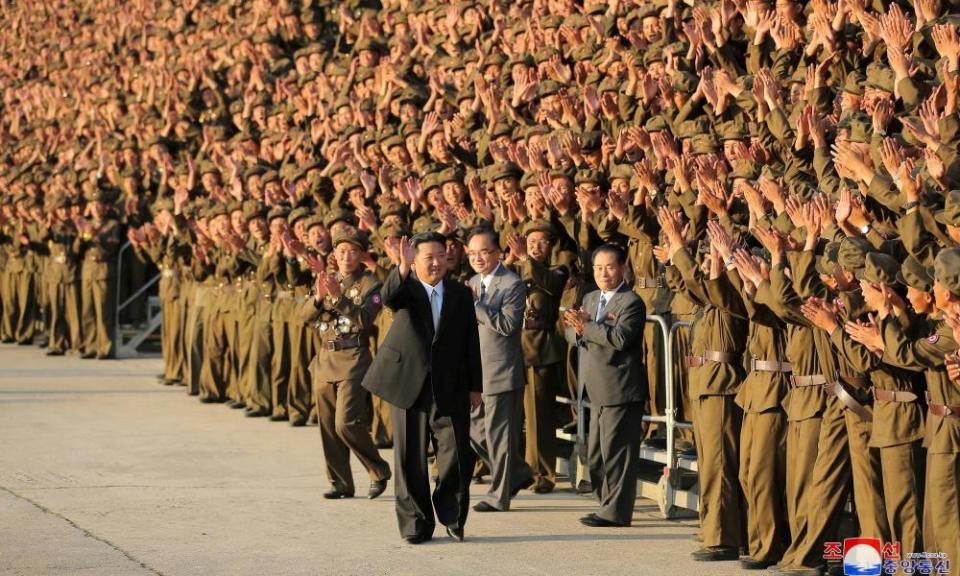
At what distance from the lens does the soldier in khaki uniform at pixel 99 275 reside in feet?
65.0

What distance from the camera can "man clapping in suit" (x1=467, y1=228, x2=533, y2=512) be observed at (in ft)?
34.4

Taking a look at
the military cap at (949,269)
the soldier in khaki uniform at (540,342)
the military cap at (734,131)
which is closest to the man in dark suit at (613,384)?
the soldier in khaki uniform at (540,342)

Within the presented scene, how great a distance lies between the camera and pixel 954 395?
24.5ft

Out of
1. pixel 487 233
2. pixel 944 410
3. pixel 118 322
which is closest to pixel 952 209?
pixel 944 410

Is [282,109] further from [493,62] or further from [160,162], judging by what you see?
[493,62]

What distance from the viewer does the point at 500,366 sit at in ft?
35.1

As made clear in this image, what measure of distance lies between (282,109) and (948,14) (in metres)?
9.70

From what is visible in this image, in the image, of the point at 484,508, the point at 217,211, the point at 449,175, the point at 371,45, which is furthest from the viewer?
the point at 371,45

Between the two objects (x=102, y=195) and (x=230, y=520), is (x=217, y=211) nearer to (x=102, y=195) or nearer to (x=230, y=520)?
(x=102, y=195)

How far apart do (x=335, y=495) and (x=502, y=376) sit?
4.56 feet

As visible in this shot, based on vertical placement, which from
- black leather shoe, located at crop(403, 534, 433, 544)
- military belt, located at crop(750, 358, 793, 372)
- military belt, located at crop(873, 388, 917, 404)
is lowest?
black leather shoe, located at crop(403, 534, 433, 544)

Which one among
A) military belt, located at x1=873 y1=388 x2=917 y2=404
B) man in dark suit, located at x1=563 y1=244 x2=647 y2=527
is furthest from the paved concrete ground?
military belt, located at x1=873 y1=388 x2=917 y2=404

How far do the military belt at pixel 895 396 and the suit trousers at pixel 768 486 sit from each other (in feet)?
2.84

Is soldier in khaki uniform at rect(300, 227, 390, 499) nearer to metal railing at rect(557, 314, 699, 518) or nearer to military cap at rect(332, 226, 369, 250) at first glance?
military cap at rect(332, 226, 369, 250)
